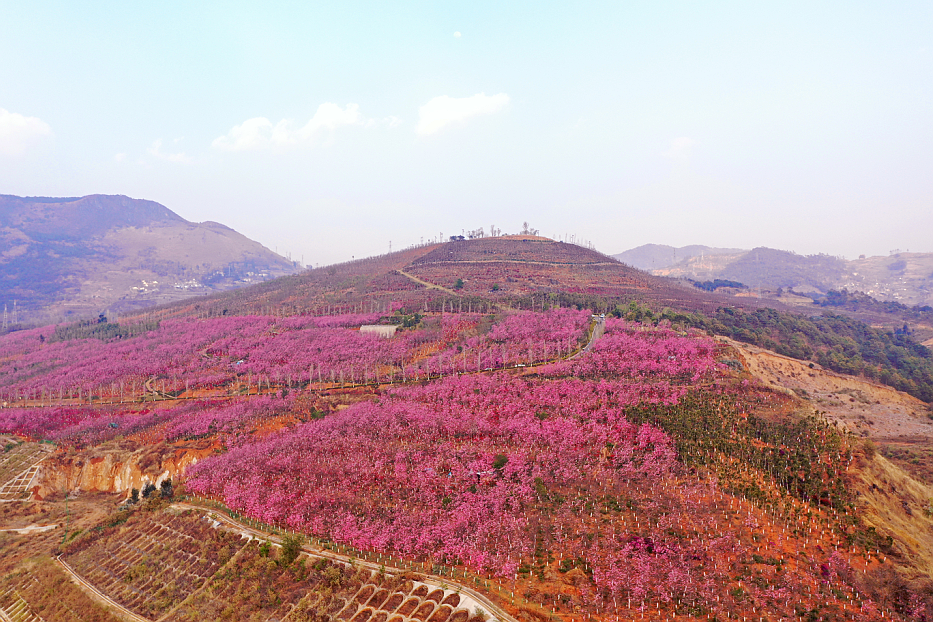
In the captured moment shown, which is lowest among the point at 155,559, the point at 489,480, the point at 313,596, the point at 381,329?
the point at 155,559

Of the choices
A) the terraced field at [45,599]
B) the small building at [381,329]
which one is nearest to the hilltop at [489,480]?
the terraced field at [45,599]

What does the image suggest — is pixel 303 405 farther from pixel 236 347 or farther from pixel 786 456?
pixel 786 456

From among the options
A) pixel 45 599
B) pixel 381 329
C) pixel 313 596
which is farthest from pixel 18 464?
pixel 381 329

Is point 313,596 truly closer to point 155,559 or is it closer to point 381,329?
point 155,559

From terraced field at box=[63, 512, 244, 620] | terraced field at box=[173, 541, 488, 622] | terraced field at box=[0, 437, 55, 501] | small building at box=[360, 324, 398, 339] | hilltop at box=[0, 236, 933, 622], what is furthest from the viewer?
small building at box=[360, 324, 398, 339]

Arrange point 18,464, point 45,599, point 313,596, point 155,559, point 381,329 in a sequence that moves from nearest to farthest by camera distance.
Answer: point 313,596, point 45,599, point 155,559, point 18,464, point 381,329

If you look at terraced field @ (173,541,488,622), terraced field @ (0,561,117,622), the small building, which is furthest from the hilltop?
the small building

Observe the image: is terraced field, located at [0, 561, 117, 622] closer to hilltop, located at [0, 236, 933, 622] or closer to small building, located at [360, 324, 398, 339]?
hilltop, located at [0, 236, 933, 622]

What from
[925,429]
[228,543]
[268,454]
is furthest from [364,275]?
[925,429]

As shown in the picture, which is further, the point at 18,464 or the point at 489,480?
the point at 18,464

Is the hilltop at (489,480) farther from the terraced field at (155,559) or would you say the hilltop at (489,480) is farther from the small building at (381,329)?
the small building at (381,329)

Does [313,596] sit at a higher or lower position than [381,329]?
lower
